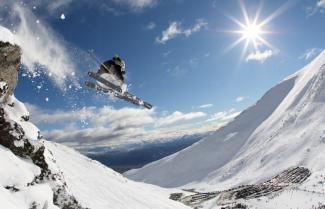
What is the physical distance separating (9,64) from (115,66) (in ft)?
26.7

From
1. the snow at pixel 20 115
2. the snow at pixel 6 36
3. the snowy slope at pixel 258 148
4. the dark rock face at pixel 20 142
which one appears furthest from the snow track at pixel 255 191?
the snow at pixel 6 36

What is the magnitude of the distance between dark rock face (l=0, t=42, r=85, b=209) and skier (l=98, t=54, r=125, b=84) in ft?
24.9

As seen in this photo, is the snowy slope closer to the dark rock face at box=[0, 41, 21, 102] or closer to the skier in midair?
the skier in midair

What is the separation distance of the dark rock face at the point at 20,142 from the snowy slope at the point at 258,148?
46.4 m

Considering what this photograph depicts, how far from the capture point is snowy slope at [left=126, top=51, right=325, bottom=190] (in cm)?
6456

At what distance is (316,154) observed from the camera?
5850 centimetres

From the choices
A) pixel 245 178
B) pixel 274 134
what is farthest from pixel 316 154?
pixel 274 134

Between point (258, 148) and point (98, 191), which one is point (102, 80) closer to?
point (98, 191)

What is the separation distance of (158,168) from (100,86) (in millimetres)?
91271

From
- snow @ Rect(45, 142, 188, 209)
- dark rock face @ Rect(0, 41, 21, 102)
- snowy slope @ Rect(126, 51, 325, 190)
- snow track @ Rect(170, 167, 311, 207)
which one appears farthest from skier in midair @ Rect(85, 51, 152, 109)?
snowy slope @ Rect(126, 51, 325, 190)

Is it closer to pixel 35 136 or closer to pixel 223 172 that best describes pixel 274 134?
pixel 223 172

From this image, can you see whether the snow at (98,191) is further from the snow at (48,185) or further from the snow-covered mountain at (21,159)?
the snow-covered mountain at (21,159)

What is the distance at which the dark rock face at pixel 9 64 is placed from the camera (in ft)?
37.7

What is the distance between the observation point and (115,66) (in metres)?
19.6
